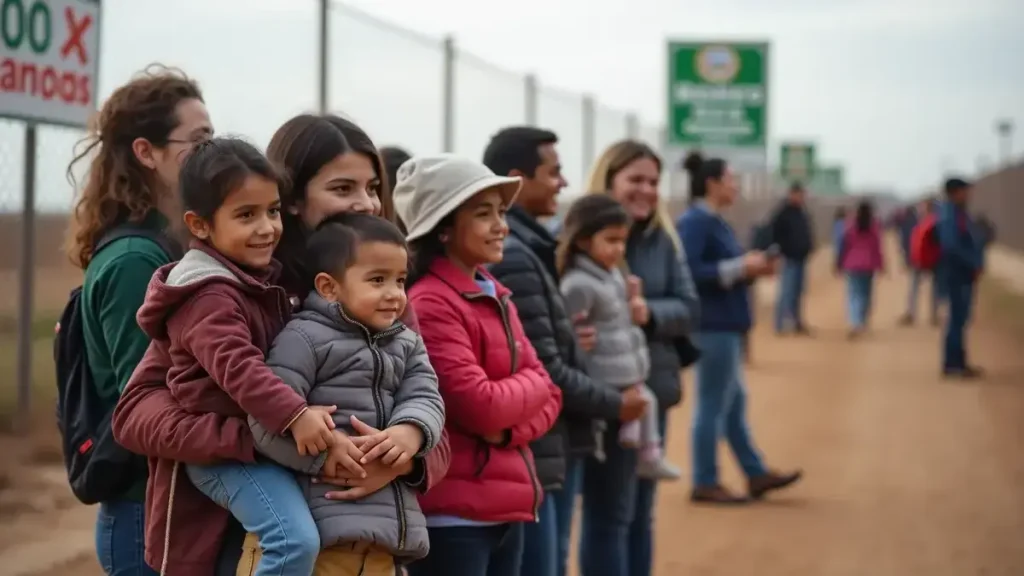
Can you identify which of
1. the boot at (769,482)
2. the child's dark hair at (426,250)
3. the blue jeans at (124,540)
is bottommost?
the boot at (769,482)

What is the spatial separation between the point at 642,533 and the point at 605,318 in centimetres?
100

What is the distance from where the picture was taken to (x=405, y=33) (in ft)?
29.2

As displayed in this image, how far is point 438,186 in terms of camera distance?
13.7 ft

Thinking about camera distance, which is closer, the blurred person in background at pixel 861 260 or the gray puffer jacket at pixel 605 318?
the gray puffer jacket at pixel 605 318

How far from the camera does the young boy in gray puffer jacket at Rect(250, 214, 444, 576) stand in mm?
3137

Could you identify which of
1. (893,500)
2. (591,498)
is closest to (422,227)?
(591,498)

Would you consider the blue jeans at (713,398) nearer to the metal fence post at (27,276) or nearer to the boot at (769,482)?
the boot at (769,482)

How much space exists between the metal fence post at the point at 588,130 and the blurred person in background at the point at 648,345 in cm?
889

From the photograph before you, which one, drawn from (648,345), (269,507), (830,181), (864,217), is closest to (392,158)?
(648,345)

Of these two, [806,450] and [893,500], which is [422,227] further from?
[806,450]

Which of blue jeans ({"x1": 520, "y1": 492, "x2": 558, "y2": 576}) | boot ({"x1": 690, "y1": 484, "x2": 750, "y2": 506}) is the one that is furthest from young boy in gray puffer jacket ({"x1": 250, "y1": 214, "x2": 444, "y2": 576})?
boot ({"x1": 690, "y1": 484, "x2": 750, "y2": 506})

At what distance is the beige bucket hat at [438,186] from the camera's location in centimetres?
414

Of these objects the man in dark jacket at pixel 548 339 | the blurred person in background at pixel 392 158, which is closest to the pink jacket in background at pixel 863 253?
the man in dark jacket at pixel 548 339

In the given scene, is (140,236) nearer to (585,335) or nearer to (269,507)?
(269,507)
